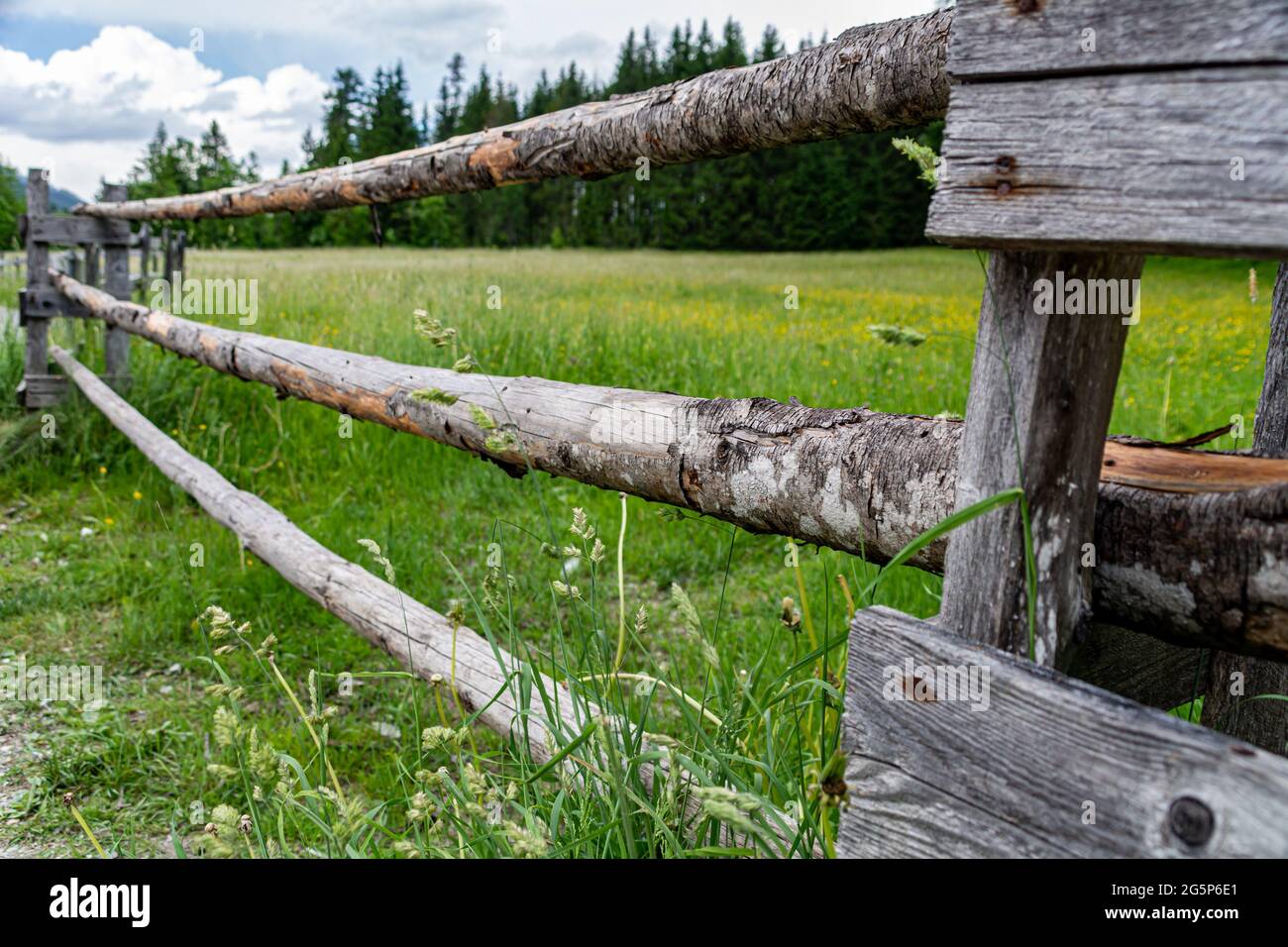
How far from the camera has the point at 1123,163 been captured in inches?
36.6

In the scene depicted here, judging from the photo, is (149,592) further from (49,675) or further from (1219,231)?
(1219,231)

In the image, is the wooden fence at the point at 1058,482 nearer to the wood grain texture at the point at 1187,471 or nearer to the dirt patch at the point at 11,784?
the wood grain texture at the point at 1187,471

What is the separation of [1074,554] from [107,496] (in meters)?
5.72

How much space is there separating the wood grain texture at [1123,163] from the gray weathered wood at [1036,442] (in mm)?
92

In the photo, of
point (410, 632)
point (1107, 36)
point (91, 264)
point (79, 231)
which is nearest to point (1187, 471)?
point (1107, 36)

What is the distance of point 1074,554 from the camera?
111 centimetres

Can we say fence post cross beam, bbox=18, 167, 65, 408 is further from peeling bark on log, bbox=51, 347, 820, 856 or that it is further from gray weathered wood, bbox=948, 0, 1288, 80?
gray weathered wood, bbox=948, 0, 1288, 80

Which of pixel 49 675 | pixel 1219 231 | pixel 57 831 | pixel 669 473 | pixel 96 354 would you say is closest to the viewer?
pixel 1219 231

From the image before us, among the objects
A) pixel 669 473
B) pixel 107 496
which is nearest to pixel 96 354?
pixel 107 496

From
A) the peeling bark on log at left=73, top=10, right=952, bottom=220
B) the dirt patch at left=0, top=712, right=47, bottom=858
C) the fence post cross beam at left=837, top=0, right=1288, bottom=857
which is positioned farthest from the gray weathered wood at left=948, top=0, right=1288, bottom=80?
the dirt patch at left=0, top=712, right=47, bottom=858

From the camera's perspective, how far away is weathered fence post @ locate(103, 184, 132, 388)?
6219 mm

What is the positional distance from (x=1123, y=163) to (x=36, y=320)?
24.4 feet

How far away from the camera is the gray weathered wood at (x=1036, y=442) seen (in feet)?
3.45

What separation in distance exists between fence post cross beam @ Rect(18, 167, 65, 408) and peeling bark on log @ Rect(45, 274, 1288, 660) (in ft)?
17.2
